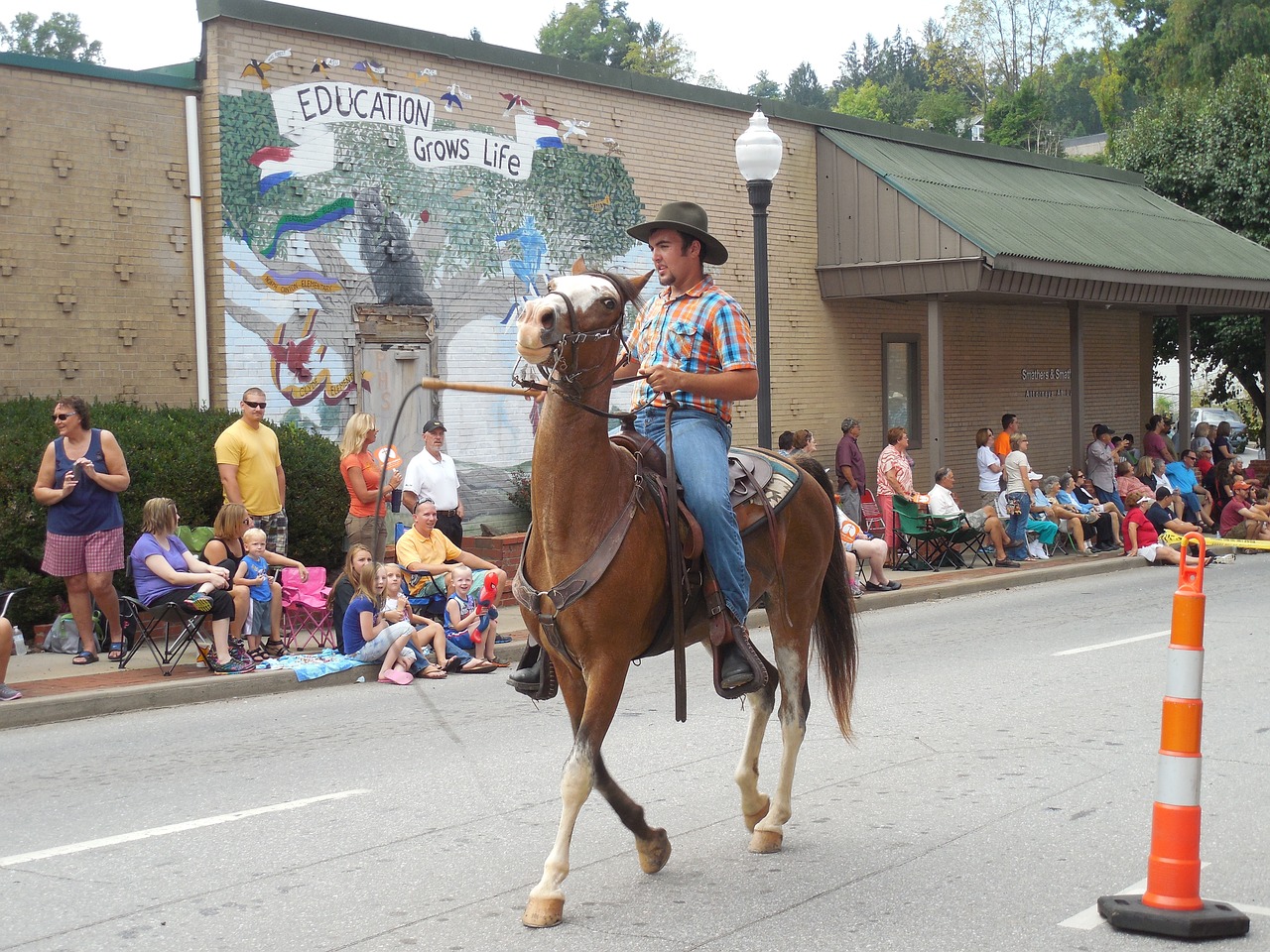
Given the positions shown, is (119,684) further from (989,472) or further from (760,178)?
(989,472)

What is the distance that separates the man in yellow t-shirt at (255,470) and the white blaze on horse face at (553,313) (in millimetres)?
7769

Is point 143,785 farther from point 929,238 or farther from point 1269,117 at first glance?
point 1269,117

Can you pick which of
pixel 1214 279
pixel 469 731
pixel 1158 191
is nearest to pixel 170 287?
pixel 469 731

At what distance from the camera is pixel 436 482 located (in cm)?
1357

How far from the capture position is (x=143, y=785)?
738 cm

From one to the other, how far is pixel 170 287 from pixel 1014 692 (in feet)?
30.3

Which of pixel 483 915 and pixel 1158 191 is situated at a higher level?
pixel 1158 191

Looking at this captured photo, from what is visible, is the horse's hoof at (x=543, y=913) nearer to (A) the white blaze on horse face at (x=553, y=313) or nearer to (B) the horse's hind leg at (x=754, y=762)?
(B) the horse's hind leg at (x=754, y=762)

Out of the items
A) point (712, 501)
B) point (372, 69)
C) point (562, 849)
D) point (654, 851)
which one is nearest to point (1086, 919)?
point (654, 851)

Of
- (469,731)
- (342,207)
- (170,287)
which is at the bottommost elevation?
(469,731)

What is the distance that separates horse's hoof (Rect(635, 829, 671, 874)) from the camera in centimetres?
541

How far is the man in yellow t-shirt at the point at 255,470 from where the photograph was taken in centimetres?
1212

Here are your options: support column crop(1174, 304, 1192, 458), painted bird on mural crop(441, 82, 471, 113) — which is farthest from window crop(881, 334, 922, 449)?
painted bird on mural crop(441, 82, 471, 113)

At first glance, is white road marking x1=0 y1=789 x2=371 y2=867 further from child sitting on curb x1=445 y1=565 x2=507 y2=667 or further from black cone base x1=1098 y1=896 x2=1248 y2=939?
child sitting on curb x1=445 y1=565 x2=507 y2=667
